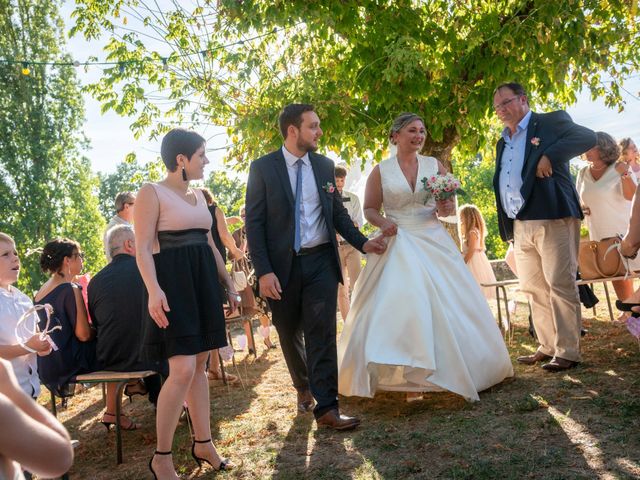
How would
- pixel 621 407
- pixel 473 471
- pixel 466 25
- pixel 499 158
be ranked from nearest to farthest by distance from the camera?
pixel 473 471
pixel 621 407
pixel 499 158
pixel 466 25

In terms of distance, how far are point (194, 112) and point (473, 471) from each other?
713 cm

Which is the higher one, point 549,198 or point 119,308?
point 549,198

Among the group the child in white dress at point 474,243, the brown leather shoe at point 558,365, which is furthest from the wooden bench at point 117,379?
the child in white dress at point 474,243

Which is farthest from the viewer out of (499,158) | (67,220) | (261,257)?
(67,220)

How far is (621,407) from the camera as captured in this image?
15.4ft

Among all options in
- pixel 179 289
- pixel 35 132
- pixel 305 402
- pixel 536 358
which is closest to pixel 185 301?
pixel 179 289

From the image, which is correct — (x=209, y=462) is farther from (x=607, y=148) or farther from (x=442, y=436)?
(x=607, y=148)

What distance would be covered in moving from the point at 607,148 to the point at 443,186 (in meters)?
2.90

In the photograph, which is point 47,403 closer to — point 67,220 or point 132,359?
point 132,359

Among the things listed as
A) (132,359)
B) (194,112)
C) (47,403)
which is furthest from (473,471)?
(194,112)

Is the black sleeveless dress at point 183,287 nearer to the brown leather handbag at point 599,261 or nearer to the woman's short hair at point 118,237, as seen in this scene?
the woman's short hair at point 118,237

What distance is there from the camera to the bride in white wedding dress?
5.25 m

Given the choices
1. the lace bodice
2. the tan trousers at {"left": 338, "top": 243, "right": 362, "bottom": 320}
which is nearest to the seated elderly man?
the lace bodice

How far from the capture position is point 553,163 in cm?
600
